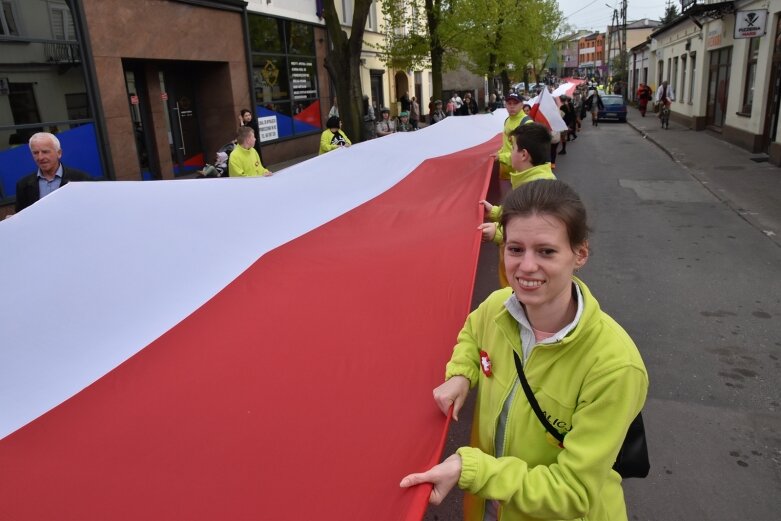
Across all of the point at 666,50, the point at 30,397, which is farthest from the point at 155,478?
the point at 666,50

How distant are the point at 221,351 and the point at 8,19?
994 centimetres

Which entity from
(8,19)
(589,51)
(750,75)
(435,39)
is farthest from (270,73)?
(589,51)

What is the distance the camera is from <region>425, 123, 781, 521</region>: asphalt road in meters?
3.32

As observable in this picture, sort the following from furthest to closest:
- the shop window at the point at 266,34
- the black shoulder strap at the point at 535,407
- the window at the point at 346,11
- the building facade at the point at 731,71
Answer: the window at the point at 346,11 → the shop window at the point at 266,34 → the building facade at the point at 731,71 → the black shoulder strap at the point at 535,407

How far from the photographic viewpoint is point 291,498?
71.1 inches

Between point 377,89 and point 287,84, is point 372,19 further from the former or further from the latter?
point 287,84

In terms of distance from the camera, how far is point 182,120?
1534 centimetres

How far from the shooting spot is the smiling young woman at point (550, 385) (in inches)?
58.7

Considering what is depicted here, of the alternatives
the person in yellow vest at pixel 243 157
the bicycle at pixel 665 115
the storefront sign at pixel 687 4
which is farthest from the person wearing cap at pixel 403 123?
the person in yellow vest at pixel 243 157

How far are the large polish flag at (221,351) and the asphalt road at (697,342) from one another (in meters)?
1.29

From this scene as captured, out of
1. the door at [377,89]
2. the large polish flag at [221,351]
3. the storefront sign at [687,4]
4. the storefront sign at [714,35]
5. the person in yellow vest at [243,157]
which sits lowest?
the large polish flag at [221,351]

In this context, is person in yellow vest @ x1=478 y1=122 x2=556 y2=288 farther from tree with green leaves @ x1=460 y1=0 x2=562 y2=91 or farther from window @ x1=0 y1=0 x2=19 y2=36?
tree with green leaves @ x1=460 y1=0 x2=562 y2=91

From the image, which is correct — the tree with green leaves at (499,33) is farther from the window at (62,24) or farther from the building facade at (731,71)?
the window at (62,24)

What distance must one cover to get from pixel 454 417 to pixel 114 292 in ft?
6.87
